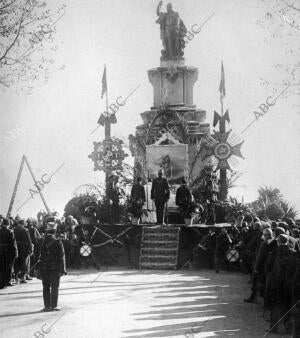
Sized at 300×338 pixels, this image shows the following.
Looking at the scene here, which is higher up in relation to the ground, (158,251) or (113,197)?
(113,197)

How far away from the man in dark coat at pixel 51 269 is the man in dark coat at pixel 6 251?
341 centimetres

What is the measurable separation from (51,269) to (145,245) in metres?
8.79

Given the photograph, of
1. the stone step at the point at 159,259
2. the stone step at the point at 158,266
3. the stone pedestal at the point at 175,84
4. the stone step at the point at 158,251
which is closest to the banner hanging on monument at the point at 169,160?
the stone pedestal at the point at 175,84

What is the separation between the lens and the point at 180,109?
28875 mm

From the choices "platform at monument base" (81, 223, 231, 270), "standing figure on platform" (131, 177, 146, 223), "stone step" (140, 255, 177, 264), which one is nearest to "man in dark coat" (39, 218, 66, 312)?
"platform at monument base" (81, 223, 231, 270)

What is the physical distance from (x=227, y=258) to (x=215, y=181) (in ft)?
25.7

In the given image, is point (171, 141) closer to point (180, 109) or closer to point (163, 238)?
point (180, 109)

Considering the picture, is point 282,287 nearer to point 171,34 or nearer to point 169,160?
point 169,160

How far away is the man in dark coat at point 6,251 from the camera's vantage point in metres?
14.6

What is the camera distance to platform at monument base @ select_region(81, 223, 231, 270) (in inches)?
760

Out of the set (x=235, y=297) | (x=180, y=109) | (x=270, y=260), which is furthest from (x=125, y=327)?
(x=180, y=109)

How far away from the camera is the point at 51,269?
11344 millimetres

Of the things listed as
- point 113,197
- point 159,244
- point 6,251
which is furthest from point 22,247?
point 113,197

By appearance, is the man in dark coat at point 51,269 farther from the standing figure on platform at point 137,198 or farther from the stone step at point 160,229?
the standing figure on platform at point 137,198
